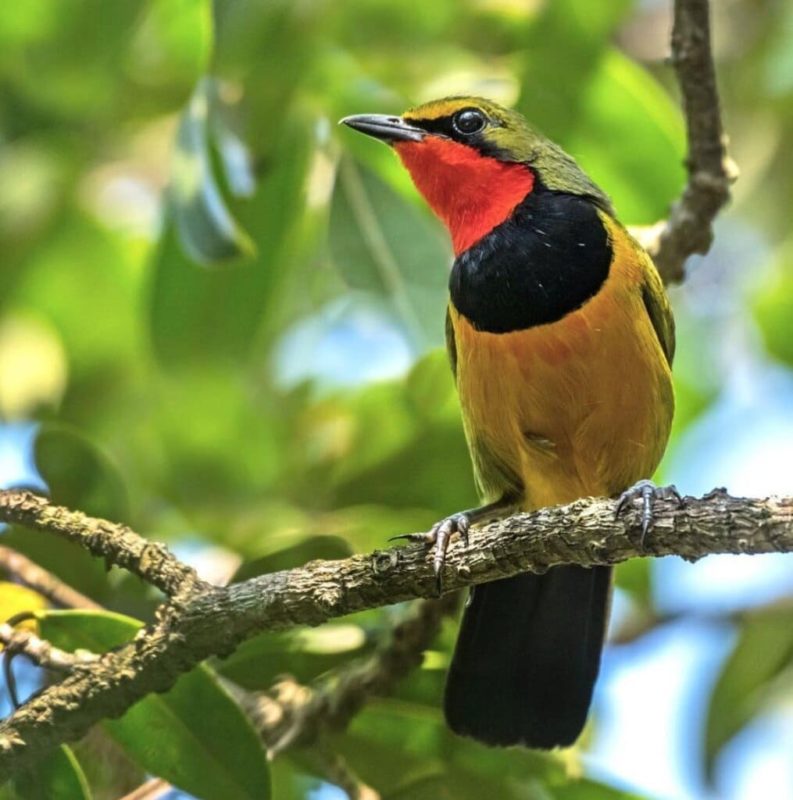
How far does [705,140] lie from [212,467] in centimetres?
203

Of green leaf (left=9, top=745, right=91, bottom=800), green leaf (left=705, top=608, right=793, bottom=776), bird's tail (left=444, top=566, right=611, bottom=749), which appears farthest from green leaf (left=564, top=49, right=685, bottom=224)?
green leaf (left=9, top=745, right=91, bottom=800)

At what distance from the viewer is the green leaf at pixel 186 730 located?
324 cm

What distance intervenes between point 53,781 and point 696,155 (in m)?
2.64

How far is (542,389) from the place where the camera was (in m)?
3.99

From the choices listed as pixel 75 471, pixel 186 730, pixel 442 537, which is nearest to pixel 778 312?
pixel 442 537

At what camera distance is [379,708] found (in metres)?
3.82

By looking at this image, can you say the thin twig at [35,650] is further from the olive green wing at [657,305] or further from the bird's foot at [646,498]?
the olive green wing at [657,305]

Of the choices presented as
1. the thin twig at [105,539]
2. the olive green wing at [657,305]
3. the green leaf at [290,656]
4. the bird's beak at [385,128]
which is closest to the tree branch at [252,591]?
the thin twig at [105,539]

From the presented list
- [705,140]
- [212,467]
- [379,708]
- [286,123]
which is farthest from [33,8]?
[379,708]

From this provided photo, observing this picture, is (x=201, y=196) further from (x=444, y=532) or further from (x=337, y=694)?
(x=337, y=694)

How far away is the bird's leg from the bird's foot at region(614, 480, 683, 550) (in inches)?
14.4

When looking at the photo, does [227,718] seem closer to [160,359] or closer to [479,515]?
[479,515]

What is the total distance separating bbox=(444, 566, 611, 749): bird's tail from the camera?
3.91 m

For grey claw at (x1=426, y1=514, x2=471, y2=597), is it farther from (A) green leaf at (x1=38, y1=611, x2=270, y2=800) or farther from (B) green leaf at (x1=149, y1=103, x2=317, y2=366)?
(B) green leaf at (x1=149, y1=103, x2=317, y2=366)
